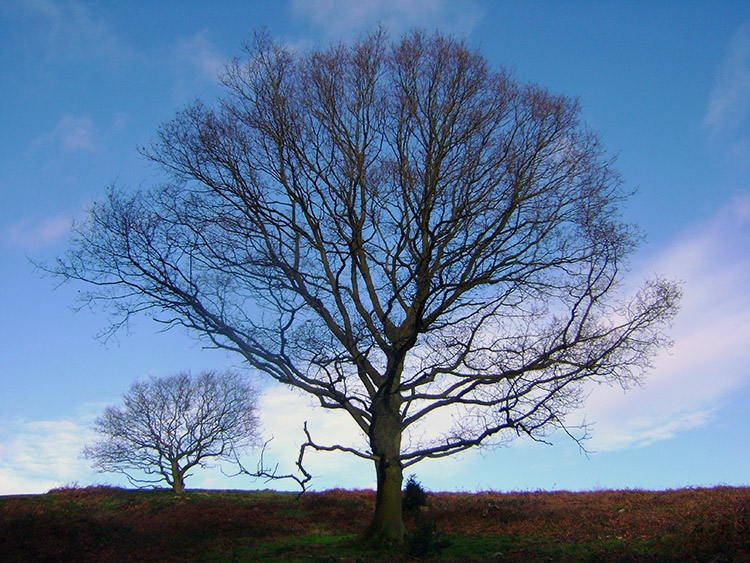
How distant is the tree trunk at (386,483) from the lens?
12.9 m

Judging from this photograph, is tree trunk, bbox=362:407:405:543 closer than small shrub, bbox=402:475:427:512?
Yes

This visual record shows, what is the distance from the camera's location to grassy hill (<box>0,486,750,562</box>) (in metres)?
11.4

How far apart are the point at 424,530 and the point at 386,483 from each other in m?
1.54

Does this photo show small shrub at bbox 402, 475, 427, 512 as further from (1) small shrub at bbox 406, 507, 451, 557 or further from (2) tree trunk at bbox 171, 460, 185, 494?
(2) tree trunk at bbox 171, 460, 185, 494

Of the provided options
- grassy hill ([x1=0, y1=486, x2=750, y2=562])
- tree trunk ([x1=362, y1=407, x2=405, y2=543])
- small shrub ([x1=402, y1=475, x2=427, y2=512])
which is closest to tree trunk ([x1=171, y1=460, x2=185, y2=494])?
grassy hill ([x1=0, y1=486, x2=750, y2=562])

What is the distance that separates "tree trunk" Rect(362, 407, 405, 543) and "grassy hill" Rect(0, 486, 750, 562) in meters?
0.42

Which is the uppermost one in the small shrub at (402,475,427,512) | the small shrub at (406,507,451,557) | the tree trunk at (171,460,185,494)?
the tree trunk at (171,460,185,494)

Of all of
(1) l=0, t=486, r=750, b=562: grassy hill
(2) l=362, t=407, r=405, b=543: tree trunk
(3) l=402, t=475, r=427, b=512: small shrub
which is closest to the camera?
(1) l=0, t=486, r=750, b=562: grassy hill

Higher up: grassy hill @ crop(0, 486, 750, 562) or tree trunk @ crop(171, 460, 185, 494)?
tree trunk @ crop(171, 460, 185, 494)

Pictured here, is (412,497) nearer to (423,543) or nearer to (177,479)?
(423,543)

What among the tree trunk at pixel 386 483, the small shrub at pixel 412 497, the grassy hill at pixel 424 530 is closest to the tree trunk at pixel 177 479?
the grassy hill at pixel 424 530

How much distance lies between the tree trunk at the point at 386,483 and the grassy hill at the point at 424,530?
1.38 ft

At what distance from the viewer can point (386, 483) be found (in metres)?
13.0

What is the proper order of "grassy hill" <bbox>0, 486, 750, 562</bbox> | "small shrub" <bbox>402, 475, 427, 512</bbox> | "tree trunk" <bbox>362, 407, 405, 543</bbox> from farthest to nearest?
"small shrub" <bbox>402, 475, 427, 512</bbox> < "tree trunk" <bbox>362, 407, 405, 543</bbox> < "grassy hill" <bbox>0, 486, 750, 562</bbox>
